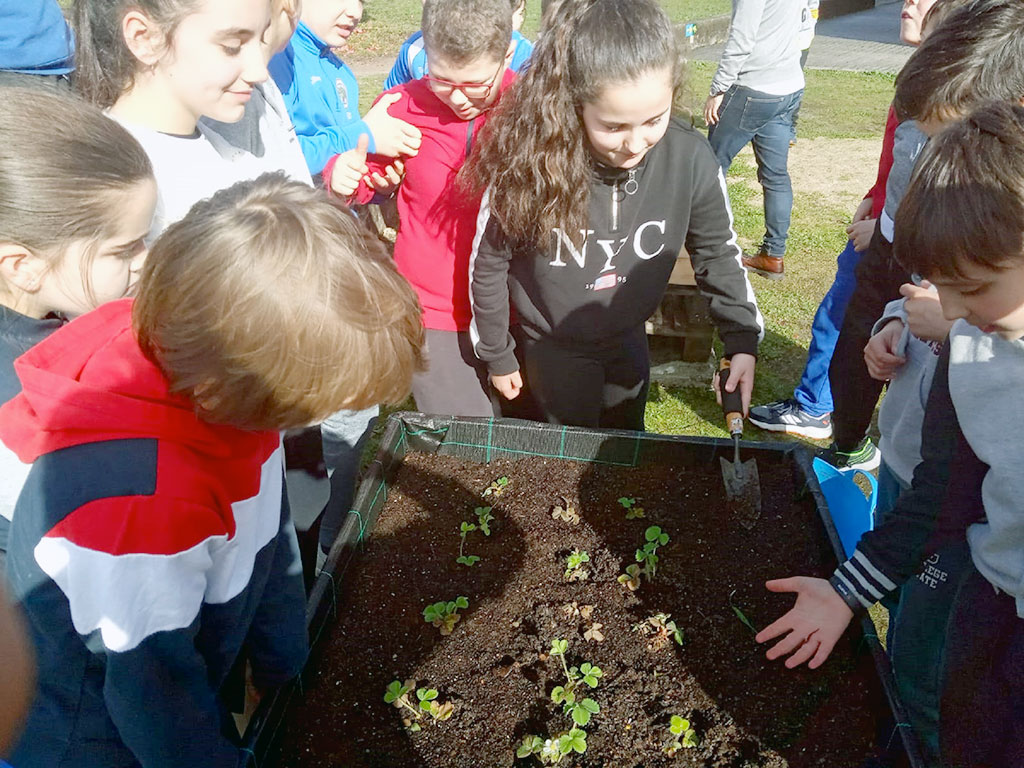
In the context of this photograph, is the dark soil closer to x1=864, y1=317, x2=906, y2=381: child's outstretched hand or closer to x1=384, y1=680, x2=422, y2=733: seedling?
x1=384, y1=680, x2=422, y2=733: seedling

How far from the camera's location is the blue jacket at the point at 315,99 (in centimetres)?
216

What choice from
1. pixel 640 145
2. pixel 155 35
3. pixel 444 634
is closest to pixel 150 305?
pixel 155 35

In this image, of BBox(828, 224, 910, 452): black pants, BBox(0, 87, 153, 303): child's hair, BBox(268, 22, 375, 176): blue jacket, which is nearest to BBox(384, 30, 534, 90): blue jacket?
BBox(268, 22, 375, 176): blue jacket

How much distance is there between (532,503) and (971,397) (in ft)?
3.38

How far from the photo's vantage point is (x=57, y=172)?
1.06m

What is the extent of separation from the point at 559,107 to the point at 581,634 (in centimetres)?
118

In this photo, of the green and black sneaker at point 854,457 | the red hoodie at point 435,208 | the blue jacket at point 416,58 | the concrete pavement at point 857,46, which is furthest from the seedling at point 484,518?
the concrete pavement at point 857,46

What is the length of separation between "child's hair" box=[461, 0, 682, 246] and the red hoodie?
0.19m

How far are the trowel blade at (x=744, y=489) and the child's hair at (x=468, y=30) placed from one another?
4.02ft

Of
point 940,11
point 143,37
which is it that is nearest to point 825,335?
point 940,11

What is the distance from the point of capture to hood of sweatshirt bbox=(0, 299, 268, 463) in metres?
0.89

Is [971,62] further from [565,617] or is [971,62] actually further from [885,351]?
[565,617]

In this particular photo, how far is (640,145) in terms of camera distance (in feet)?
5.50

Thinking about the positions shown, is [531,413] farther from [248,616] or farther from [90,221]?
[90,221]
